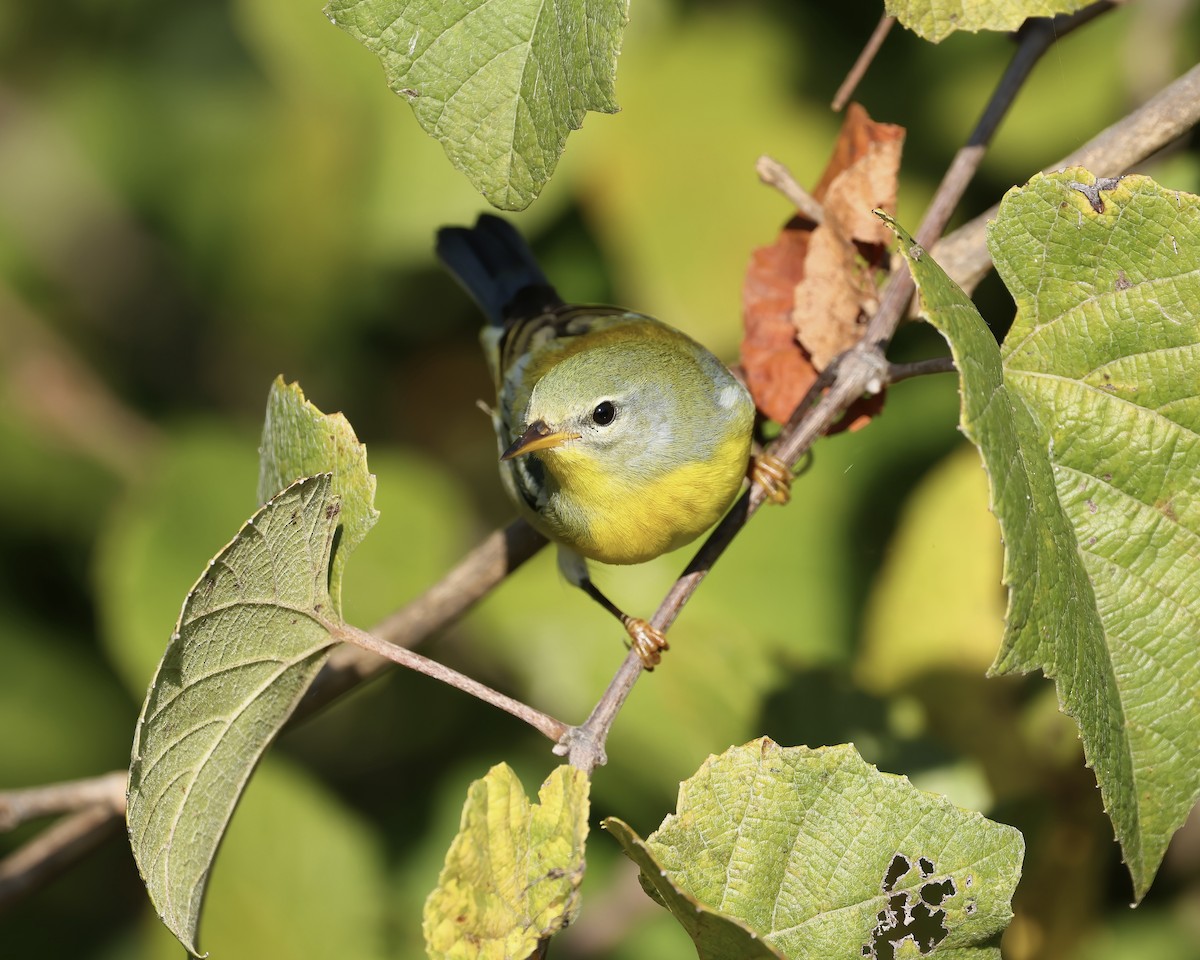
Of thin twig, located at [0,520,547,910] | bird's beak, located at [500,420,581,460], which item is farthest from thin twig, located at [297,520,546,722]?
bird's beak, located at [500,420,581,460]

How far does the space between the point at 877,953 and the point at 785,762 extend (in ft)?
0.95

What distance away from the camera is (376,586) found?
3332 millimetres

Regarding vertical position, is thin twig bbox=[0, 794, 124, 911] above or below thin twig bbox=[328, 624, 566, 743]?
below

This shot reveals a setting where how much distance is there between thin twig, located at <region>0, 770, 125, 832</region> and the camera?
2.16 m

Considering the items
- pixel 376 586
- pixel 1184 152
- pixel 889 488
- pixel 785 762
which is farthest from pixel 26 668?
pixel 1184 152

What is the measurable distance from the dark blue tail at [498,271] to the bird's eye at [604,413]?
62 centimetres

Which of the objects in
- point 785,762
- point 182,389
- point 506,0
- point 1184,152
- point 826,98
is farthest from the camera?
point 182,389

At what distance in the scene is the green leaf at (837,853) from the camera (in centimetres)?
162

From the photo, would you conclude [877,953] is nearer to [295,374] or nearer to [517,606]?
[517,606]

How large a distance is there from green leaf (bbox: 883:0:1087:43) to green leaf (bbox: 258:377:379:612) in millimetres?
976

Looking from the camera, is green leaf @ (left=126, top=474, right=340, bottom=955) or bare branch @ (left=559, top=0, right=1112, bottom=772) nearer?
green leaf @ (left=126, top=474, right=340, bottom=955)

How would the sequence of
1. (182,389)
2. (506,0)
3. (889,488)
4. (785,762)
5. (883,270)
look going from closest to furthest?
(785,762)
(506,0)
(883,270)
(889,488)
(182,389)

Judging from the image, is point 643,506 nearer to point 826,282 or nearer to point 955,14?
point 826,282

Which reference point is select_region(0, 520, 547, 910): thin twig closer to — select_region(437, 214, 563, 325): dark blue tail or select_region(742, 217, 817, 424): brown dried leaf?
select_region(742, 217, 817, 424): brown dried leaf
